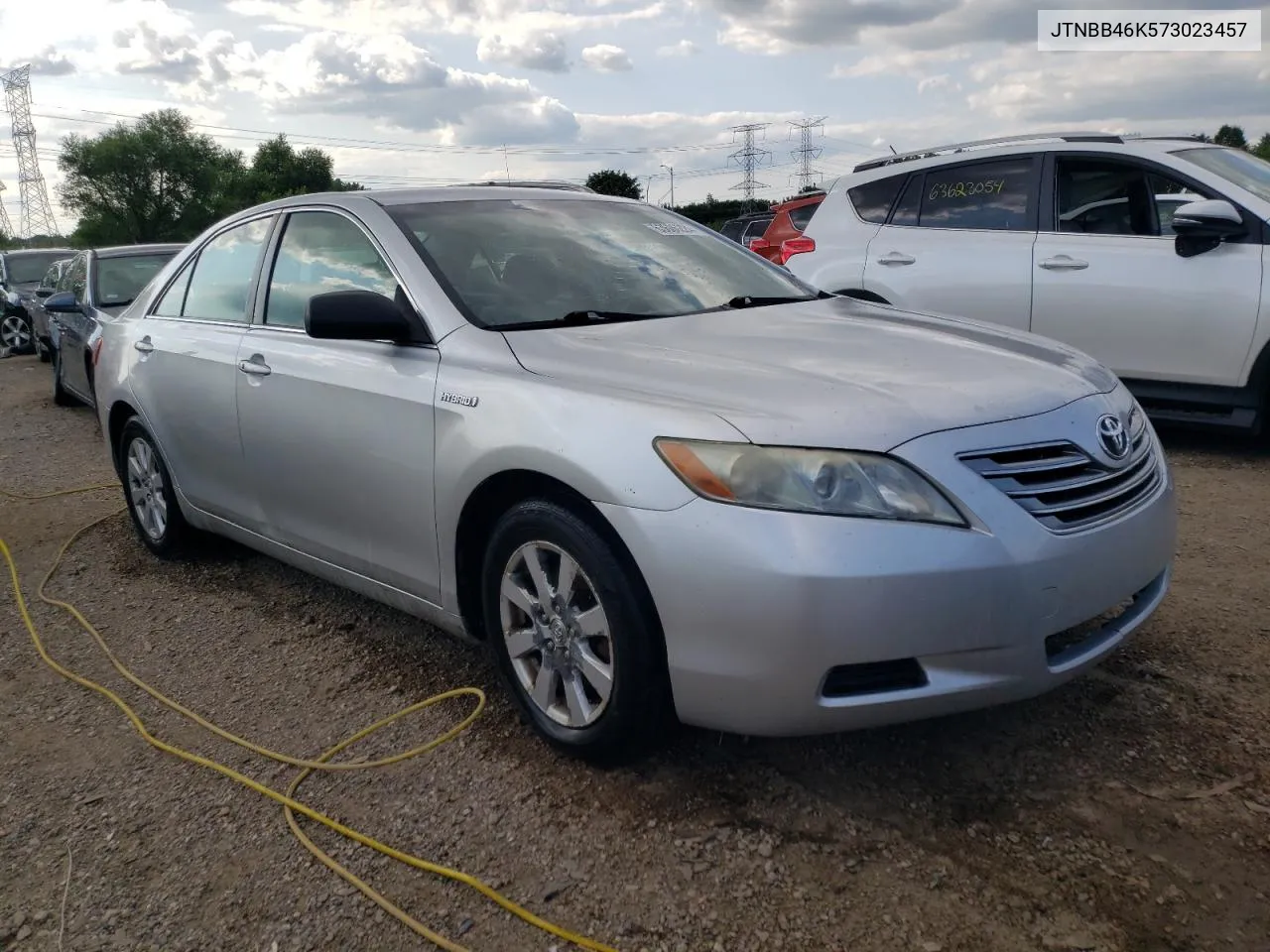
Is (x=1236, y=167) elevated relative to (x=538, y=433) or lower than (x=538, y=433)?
elevated

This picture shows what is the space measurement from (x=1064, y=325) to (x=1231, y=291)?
0.86 m

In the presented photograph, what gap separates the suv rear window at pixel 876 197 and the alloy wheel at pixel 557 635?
4.91 metres

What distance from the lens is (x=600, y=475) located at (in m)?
2.50

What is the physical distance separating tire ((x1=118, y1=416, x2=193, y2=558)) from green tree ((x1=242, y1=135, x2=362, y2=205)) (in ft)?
251

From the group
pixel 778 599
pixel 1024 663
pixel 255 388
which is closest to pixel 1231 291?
pixel 1024 663

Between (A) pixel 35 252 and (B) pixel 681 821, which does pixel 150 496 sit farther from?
(A) pixel 35 252

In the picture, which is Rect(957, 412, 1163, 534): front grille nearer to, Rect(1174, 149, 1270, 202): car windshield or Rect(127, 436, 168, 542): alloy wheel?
Rect(127, 436, 168, 542): alloy wheel

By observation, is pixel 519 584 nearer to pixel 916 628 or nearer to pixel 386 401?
pixel 386 401

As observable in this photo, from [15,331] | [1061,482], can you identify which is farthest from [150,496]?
[15,331]

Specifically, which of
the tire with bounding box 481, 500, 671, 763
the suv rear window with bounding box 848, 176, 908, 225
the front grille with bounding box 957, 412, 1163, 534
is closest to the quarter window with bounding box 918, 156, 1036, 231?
the suv rear window with bounding box 848, 176, 908, 225

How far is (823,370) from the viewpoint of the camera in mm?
2688

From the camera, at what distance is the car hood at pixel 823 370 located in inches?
94.8

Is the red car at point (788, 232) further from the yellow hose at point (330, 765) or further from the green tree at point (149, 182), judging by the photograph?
the green tree at point (149, 182)

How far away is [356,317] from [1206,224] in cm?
457
